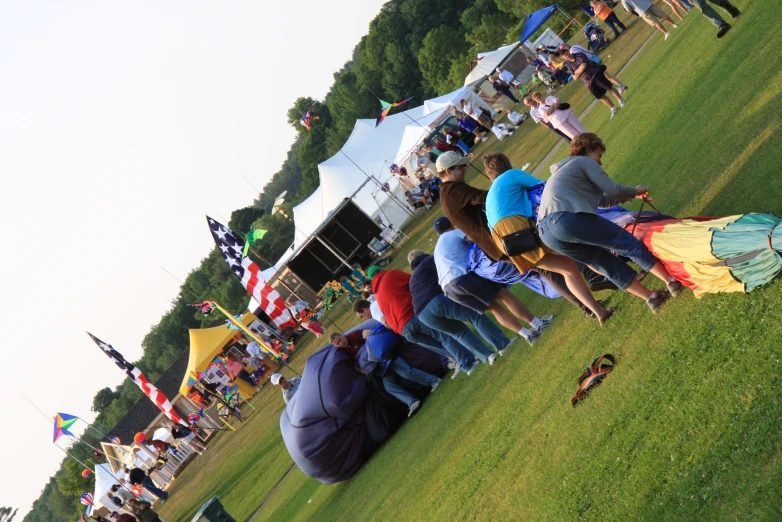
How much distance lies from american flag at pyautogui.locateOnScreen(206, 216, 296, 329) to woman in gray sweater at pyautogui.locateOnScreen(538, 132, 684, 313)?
1991cm

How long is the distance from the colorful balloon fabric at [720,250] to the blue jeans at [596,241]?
0.24m

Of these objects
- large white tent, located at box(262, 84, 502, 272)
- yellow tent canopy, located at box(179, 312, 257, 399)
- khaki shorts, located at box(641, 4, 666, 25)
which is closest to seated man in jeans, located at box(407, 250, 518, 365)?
khaki shorts, located at box(641, 4, 666, 25)

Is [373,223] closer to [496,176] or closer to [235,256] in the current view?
[235,256]

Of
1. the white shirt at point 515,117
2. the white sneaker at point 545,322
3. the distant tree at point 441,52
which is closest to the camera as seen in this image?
the white sneaker at point 545,322

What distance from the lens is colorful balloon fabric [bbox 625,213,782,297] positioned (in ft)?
16.1

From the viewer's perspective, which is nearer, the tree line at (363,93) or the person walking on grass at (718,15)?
the person walking on grass at (718,15)

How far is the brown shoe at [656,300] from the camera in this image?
608 centimetres

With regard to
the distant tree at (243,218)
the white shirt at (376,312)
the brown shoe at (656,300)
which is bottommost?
the brown shoe at (656,300)

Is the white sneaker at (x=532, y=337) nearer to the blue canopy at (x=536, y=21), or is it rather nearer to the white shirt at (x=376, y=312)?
the white shirt at (x=376, y=312)

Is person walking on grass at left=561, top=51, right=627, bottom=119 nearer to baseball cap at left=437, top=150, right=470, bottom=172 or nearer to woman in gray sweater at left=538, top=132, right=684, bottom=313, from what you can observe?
baseball cap at left=437, top=150, right=470, bottom=172

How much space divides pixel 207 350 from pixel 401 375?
21.6 meters

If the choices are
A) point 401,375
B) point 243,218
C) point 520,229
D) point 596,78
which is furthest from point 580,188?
point 243,218

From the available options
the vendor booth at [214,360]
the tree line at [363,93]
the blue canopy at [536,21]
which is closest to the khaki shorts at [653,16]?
the blue canopy at [536,21]

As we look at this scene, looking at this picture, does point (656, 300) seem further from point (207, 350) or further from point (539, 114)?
point (207, 350)
